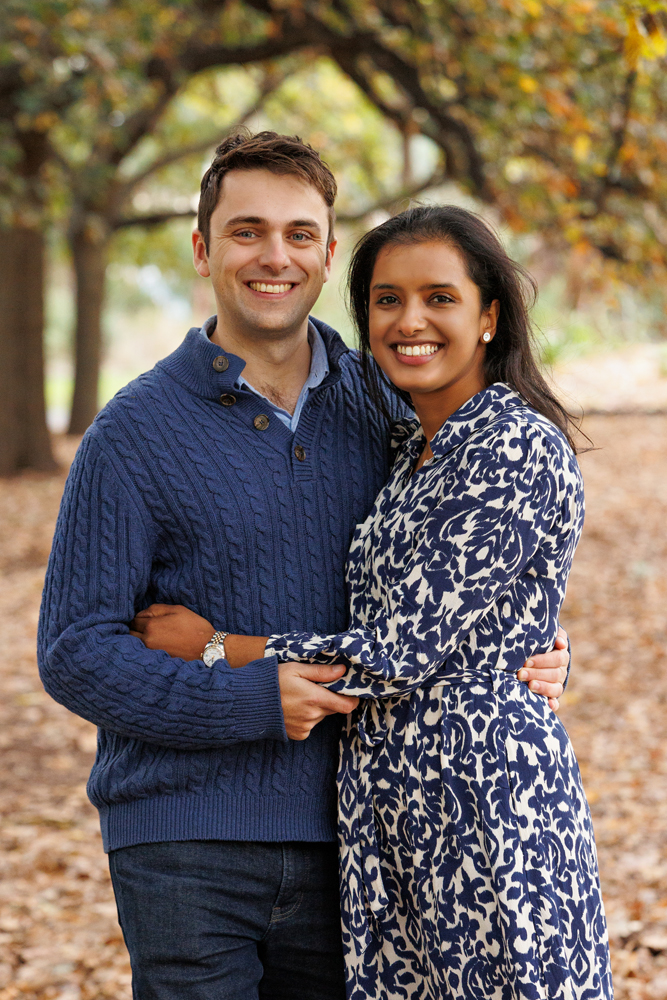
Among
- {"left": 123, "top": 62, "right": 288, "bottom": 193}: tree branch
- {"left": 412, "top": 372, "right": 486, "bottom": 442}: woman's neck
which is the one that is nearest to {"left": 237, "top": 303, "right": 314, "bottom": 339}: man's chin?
{"left": 412, "top": 372, "right": 486, "bottom": 442}: woman's neck

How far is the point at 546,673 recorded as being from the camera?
2.13 metres

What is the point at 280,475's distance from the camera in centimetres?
222

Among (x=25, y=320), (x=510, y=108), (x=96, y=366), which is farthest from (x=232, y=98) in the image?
(x=510, y=108)

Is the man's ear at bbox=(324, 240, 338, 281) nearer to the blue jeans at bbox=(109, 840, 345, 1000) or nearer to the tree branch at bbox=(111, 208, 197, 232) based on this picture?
the blue jeans at bbox=(109, 840, 345, 1000)

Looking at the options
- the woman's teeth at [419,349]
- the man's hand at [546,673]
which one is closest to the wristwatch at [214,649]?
the man's hand at [546,673]

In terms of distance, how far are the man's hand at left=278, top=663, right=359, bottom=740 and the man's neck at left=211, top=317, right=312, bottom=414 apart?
0.65 m

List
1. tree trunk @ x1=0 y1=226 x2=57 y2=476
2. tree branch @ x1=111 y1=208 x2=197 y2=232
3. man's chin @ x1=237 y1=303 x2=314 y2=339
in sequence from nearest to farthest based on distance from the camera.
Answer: man's chin @ x1=237 y1=303 x2=314 y2=339 < tree trunk @ x1=0 y1=226 x2=57 y2=476 < tree branch @ x1=111 y1=208 x2=197 y2=232

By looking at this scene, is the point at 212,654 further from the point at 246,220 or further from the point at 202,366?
the point at 246,220

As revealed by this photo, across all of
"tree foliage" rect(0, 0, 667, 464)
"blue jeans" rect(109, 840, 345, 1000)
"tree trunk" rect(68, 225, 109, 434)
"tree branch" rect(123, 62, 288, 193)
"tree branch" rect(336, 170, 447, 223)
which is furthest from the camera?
"tree trunk" rect(68, 225, 109, 434)

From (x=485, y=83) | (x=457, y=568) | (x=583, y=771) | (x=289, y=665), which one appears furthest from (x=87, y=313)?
(x=457, y=568)

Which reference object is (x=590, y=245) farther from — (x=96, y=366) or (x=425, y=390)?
(x=96, y=366)

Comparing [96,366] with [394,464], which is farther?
[96,366]

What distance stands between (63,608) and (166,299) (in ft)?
130

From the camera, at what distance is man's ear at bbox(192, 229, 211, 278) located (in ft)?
8.07
